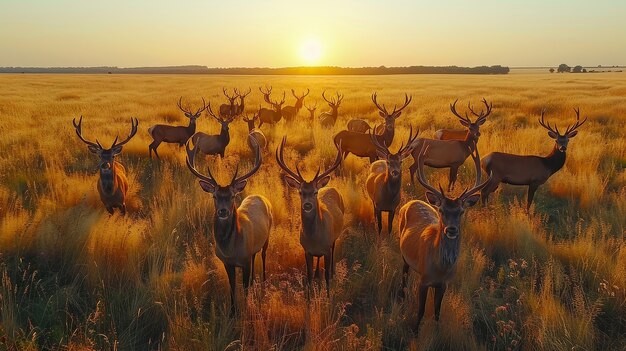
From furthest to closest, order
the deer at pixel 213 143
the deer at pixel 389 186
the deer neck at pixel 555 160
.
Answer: the deer at pixel 213 143, the deer neck at pixel 555 160, the deer at pixel 389 186

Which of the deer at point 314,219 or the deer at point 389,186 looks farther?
the deer at point 389,186

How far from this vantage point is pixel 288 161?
11.8 m

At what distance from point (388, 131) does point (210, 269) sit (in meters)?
7.56

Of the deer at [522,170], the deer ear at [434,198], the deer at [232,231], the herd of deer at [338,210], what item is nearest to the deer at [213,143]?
the herd of deer at [338,210]

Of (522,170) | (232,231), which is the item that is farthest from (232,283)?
(522,170)

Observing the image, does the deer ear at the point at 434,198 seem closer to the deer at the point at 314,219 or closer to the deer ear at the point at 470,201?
the deer ear at the point at 470,201

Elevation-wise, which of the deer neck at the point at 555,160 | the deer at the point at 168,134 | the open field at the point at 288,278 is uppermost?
the deer neck at the point at 555,160

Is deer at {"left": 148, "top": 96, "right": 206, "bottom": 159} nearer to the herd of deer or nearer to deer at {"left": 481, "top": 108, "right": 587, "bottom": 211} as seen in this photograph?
the herd of deer

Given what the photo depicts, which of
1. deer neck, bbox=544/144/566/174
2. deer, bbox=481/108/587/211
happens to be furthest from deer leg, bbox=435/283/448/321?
deer neck, bbox=544/144/566/174

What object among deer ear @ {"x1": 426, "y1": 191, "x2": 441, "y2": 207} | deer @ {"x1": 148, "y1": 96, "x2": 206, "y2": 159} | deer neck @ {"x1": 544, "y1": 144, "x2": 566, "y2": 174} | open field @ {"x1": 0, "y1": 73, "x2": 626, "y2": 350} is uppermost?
deer ear @ {"x1": 426, "y1": 191, "x2": 441, "y2": 207}

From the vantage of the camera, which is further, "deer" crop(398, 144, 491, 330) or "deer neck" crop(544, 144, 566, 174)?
"deer neck" crop(544, 144, 566, 174)

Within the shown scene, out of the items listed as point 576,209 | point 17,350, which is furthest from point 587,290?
point 17,350

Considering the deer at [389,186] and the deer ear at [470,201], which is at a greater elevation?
the deer ear at [470,201]

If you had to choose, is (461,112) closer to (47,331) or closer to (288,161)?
(288,161)
